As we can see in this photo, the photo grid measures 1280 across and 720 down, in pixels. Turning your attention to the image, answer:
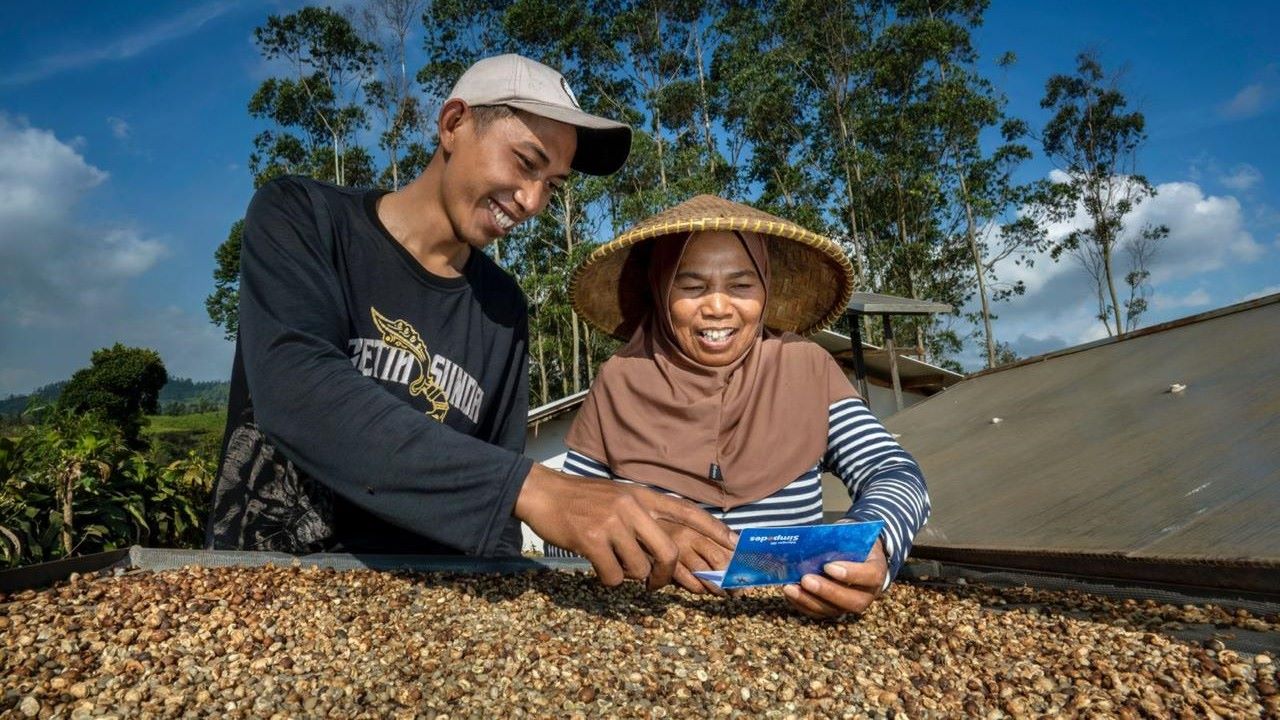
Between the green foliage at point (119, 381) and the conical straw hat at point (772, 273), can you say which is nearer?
the conical straw hat at point (772, 273)

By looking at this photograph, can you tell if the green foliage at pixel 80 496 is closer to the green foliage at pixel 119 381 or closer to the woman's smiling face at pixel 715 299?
the woman's smiling face at pixel 715 299

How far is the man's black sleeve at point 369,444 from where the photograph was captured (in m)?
1.08

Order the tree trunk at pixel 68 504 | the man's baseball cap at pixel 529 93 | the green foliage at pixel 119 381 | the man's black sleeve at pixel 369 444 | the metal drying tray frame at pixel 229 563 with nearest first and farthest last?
the man's black sleeve at pixel 369 444, the metal drying tray frame at pixel 229 563, the man's baseball cap at pixel 529 93, the tree trunk at pixel 68 504, the green foliage at pixel 119 381

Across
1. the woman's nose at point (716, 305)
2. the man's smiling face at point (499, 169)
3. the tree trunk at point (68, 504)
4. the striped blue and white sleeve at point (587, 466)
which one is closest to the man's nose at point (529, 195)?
the man's smiling face at point (499, 169)

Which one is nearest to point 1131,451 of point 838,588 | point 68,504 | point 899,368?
point 838,588

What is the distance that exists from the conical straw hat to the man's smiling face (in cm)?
28

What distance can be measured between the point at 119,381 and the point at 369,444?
83.6ft

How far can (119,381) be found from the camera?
71.6 feet

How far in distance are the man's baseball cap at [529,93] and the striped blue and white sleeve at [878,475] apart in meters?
0.94

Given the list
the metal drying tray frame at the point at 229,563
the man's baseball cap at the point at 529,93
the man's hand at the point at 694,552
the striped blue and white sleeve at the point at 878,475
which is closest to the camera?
the man's hand at the point at 694,552

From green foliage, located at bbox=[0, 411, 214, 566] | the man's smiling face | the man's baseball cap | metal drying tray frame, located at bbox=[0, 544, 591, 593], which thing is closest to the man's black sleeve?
metal drying tray frame, located at bbox=[0, 544, 591, 593]

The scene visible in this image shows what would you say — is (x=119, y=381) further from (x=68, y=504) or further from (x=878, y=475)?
(x=878, y=475)

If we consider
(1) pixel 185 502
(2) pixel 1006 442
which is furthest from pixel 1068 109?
(1) pixel 185 502

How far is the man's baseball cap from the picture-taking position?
5.76 ft
